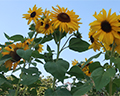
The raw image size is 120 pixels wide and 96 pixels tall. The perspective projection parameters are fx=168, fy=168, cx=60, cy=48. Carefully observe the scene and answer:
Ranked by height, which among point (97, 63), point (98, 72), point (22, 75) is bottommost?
point (98, 72)

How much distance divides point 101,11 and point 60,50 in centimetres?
62

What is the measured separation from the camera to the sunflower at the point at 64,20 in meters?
1.87

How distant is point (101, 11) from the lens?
1657mm

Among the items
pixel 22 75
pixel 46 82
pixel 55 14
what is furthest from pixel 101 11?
pixel 46 82

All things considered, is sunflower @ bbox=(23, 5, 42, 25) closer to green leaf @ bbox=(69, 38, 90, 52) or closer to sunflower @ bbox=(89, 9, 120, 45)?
green leaf @ bbox=(69, 38, 90, 52)

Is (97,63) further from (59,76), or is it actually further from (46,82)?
(46,82)

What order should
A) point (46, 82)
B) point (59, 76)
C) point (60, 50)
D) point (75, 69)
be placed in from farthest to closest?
point (46, 82) → point (60, 50) → point (75, 69) → point (59, 76)

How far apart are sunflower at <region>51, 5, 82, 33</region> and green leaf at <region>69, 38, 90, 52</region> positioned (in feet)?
0.43

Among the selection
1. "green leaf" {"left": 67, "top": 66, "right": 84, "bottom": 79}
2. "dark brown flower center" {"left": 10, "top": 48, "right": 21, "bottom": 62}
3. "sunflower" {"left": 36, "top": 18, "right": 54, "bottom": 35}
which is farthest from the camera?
"dark brown flower center" {"left": 10, "top": 48, "right": 21, "bottom": 62}

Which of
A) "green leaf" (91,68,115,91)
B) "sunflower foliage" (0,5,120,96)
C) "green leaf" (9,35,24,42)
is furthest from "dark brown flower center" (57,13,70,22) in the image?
"green leaf" (91,68,115,91)

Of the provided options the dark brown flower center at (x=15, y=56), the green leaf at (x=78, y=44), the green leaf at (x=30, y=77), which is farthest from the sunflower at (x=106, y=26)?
the dark brown flower center at (x=15, y=56)

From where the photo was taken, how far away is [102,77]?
130 centimetres

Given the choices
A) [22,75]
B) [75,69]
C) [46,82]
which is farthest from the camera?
[46,82]

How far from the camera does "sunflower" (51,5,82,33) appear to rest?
1.87 m
